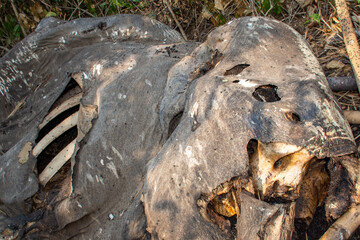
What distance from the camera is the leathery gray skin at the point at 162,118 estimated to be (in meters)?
1.72

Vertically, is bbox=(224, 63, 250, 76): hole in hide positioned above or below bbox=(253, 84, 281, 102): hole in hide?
above

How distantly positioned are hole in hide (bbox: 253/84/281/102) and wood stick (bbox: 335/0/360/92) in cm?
89

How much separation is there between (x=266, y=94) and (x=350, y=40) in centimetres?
116

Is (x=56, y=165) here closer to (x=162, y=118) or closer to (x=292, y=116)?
(x=162, y=118)

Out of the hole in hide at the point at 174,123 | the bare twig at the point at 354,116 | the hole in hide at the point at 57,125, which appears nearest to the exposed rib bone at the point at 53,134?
the hole in hide at the point at 57,125

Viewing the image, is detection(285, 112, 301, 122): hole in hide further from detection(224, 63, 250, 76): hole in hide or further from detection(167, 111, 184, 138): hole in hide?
detection(167, 111, 184, 138): hole in hide

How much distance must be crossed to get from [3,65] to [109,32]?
3.80ft

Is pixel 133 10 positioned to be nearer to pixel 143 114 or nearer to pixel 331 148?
pixel 143 114

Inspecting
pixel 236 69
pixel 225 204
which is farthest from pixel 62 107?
pixel 225 204

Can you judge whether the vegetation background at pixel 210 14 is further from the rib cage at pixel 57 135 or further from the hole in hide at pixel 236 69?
the rib cage at pixel 57 135

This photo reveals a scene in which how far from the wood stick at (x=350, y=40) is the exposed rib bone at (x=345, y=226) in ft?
3.43

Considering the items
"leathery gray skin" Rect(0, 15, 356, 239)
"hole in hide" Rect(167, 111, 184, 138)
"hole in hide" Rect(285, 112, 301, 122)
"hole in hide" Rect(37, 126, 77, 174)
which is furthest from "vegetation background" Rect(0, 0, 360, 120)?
"hole in hide" Rect(37, 126, 77, 174)

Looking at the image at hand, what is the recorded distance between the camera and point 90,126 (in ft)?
8.45

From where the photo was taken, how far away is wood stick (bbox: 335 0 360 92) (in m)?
2.42
